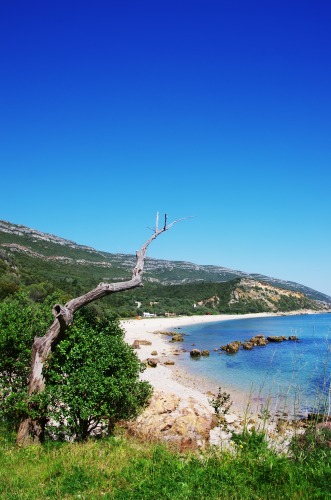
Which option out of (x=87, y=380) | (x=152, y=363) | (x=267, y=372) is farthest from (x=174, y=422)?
(x=152, y=363)

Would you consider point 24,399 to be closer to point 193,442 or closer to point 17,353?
point 17,353

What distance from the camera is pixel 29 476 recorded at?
652 centimetres

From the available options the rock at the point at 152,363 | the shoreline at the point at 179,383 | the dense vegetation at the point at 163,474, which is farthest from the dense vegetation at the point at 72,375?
the rock at the point at 152,363

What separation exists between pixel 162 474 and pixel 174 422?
5.12 meters

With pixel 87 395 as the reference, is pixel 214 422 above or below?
below

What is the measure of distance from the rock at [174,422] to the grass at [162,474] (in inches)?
111

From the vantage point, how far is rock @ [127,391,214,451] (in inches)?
414

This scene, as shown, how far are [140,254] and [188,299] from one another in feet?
379

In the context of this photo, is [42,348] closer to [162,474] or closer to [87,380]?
[87,380]

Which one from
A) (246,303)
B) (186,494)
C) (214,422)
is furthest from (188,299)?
(186,494)

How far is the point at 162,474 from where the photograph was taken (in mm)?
6344

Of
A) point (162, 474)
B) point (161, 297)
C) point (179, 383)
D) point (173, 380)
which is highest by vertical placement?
point (162, 474)

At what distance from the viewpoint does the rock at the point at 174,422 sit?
34.5 ft

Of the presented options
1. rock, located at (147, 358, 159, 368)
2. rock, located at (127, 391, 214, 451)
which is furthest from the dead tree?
rock, located at (147, 358, 159, 368)
